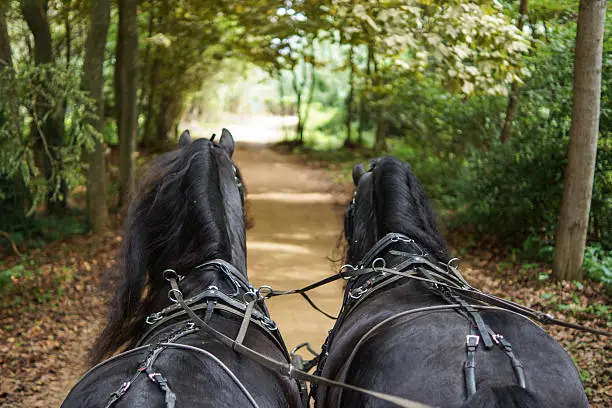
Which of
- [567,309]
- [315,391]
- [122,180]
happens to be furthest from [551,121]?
[122,180]

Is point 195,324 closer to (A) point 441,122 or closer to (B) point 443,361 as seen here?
(B) point 443,361

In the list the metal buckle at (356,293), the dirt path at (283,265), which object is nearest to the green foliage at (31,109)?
the dirt path at (283,265)

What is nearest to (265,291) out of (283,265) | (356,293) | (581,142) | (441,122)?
(356,293)

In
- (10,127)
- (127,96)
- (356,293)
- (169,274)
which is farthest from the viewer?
(127,96)

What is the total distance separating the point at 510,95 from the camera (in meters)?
9.77

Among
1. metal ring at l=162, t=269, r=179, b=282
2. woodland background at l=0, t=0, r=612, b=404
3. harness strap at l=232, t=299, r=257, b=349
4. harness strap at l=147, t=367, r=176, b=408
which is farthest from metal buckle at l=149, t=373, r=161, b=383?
woodland background at l=0, t=0, r=612, b=404

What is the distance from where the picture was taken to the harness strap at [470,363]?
204cm

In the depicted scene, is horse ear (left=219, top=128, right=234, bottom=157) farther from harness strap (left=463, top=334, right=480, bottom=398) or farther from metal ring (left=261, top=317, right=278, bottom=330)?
harness strap (left=463, top=334, right=480, bottom=398)

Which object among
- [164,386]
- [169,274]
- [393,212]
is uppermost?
[393,212]

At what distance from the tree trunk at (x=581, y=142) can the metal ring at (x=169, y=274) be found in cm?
570

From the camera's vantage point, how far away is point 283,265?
9.16 metres

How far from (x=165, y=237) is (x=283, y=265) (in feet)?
20.0

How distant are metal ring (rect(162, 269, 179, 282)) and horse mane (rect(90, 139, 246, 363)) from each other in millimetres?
36

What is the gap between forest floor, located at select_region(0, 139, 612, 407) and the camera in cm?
561
